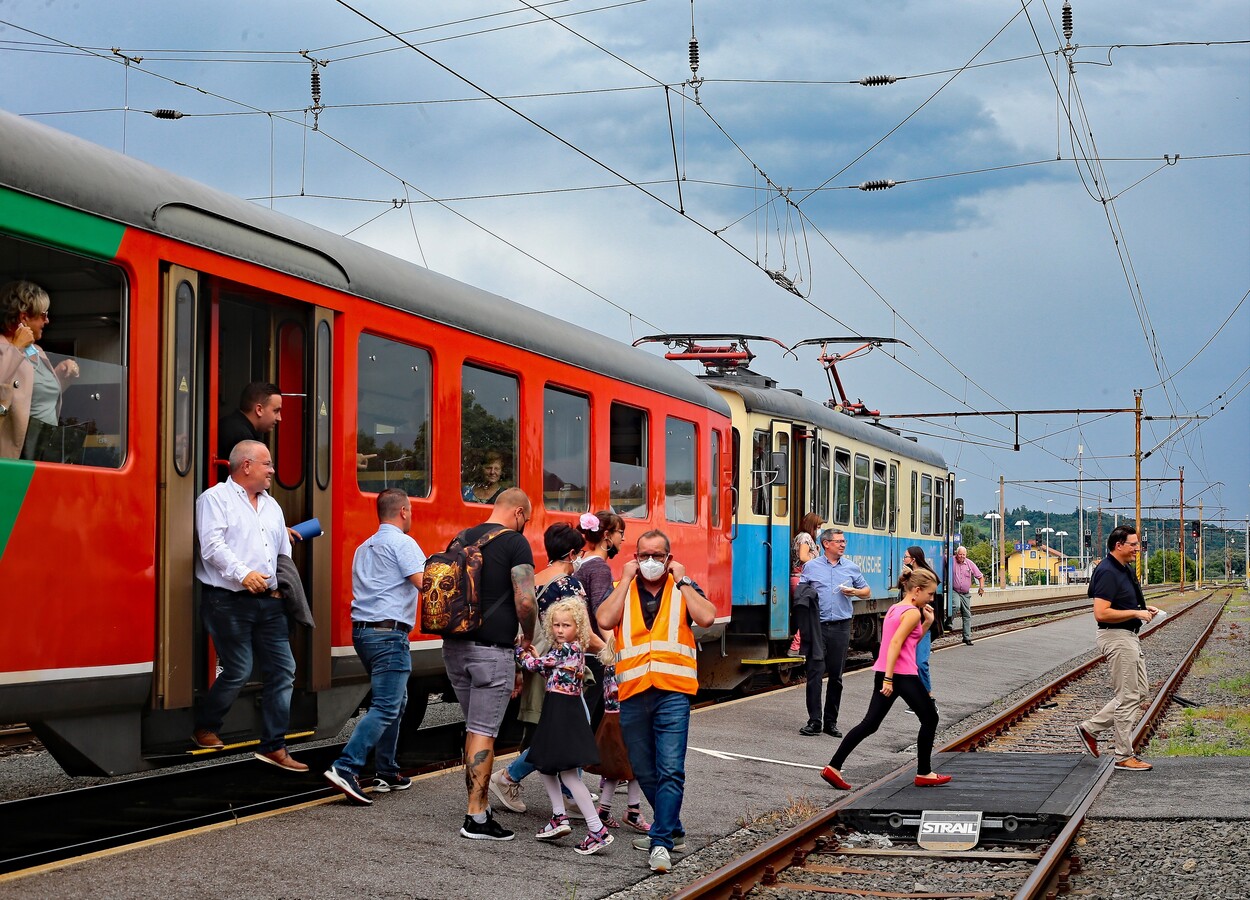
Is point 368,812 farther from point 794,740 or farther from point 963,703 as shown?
point 963,703

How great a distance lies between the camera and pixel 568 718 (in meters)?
7.36

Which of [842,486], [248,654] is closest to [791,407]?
[842,486]

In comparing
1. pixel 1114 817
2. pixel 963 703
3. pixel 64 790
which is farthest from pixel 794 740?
pixel 64 790

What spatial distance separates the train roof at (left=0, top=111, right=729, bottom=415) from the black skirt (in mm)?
2714

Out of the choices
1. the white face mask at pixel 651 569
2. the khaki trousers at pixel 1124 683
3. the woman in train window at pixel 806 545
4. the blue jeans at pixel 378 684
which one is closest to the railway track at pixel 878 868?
the khaki trousers at pixel 1124 683

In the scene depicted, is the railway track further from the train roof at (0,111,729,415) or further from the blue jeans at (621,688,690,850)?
the train roof at (0,111,729,415)

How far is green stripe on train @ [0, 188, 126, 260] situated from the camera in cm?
618

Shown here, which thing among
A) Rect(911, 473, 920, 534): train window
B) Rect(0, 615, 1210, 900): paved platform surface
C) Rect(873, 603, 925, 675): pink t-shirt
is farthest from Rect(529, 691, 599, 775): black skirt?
Rect(911, 473, 920, 534): train window

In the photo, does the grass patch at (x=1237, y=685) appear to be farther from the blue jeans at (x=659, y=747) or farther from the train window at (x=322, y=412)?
the train window at (x=322, y=412)

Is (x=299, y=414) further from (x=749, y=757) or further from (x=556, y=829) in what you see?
(x=749, y=757)

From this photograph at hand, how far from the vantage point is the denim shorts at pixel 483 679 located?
7418mm

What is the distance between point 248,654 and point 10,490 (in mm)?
1657

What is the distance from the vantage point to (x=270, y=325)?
323 inches

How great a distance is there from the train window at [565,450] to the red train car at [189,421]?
3 cm
